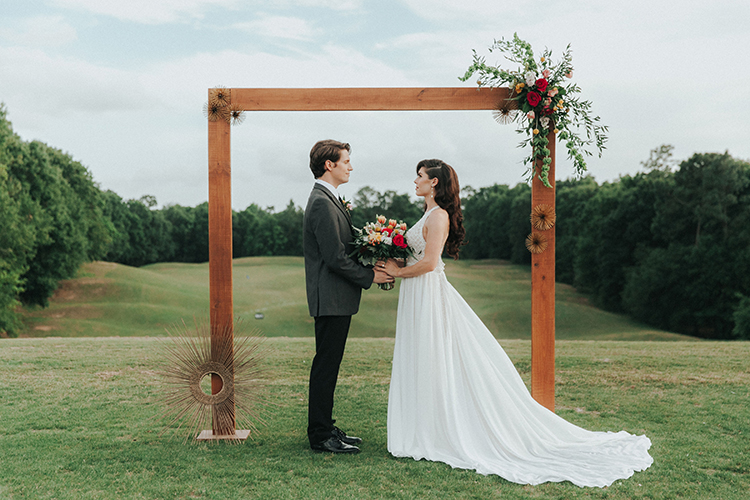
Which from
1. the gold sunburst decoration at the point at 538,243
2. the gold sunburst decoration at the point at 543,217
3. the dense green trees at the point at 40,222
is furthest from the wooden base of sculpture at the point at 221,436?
the dense green trees at the point at 40,222

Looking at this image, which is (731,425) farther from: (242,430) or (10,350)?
(10,350)

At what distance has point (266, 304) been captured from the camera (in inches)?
1086

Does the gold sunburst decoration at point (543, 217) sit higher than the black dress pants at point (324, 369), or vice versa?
the gold sunburst decoration at point (543, 217)

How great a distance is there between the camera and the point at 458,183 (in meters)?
4.25

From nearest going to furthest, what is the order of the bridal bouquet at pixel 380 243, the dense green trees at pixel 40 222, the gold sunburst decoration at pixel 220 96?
the bridal bouquet at pixel 380 243, the gold sunburst decoration at pixel 220 96, the dense green trees at pixel 40 222

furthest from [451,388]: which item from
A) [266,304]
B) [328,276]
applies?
[266,304]

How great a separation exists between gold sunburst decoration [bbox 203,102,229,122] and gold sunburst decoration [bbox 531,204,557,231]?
277cm

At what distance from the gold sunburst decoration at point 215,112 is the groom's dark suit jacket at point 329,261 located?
1.09 metres

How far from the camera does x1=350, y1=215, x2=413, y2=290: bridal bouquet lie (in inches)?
161

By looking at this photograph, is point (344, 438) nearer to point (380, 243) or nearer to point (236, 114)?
point (380, 243)

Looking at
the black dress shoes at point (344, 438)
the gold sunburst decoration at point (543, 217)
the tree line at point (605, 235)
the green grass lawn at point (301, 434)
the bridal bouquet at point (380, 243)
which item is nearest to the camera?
the green grass lawn at point (301, 434)

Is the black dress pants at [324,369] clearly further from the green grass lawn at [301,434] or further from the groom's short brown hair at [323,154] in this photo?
the groom's short brown hair at [323,154]

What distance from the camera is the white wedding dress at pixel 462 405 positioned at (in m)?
3.99

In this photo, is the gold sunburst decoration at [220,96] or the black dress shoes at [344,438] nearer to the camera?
the black dress shoes at [344,438]
